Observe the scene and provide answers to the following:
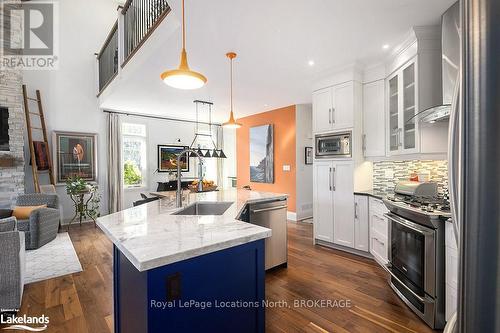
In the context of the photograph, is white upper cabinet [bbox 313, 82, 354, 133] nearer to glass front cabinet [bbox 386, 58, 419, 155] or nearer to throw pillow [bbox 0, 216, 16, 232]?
glass front cabinet [bbox 386, 58, 419, 155]

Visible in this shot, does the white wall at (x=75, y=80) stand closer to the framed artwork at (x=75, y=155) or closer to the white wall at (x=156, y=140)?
the framed artwork at (x=75, y=155)

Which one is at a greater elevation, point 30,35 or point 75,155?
point 30,35

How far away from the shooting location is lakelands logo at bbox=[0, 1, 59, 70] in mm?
4570

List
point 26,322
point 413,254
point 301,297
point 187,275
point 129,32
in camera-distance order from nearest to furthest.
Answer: point 187,275, point 26,322, point 413,254, point 301,297, point 129,32

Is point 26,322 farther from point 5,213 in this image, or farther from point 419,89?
point 419,89

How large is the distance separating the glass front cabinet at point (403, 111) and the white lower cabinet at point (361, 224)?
744 millimetres

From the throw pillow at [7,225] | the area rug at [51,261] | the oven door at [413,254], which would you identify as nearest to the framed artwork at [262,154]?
the oven door at [413,254]

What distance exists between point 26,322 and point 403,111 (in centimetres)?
425

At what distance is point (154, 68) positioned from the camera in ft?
11.3

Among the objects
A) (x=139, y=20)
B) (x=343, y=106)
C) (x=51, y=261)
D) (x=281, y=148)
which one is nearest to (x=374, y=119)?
(x=343, y=106)

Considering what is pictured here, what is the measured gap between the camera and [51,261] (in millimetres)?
3223

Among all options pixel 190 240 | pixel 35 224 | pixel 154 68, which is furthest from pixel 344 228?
pixel 35 224

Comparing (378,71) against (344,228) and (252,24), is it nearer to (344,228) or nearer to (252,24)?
(252,24)

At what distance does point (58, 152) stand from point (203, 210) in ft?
15.0
